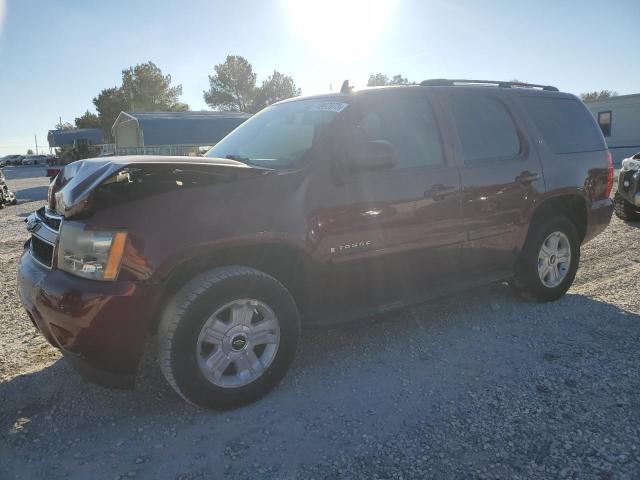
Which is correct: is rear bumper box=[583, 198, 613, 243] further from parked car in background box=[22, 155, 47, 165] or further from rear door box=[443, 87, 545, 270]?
parked car in background box=[22, 155, 47, 165]

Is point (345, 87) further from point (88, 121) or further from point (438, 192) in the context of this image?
point (88, 121)

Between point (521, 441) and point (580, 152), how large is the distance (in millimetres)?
3136

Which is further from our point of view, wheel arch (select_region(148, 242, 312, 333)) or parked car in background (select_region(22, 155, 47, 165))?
parked car in background (select_region(22, 155, 47, 165))

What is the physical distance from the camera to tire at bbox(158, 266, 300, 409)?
2.63 meters

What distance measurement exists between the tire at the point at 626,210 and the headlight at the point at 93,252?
8.28 meters

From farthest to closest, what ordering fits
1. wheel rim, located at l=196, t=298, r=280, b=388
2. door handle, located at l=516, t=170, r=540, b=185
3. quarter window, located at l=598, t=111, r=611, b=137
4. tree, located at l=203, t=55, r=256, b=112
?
tree, located at l=203, t=55, r=256, b=112
quarter window, located at l=598, t=111, r=611, b=137
door handle, located at l=516, t=170, r=540, b=185
wheel rim, located at l=196, t=298, r=280, b=388

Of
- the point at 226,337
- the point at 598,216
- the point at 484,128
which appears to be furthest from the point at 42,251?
the point at 598,216

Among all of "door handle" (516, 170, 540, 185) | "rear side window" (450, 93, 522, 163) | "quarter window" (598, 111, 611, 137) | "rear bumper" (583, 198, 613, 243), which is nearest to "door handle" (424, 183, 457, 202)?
"rear side window" (450, 93, 522, 163)

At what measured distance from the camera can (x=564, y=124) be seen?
182 inches

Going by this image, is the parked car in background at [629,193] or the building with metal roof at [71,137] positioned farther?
the building with metal roof at [71,137]

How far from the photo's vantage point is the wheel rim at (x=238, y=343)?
277 centimetres

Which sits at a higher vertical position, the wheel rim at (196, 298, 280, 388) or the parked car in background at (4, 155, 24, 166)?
the parked car in background at (4, 155, 24, 166)

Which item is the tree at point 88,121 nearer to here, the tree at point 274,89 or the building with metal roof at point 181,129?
the tree at point 274,89

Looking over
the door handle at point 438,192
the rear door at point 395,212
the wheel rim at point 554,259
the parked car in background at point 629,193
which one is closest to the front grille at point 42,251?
Answer: the rear door at point 395,212
